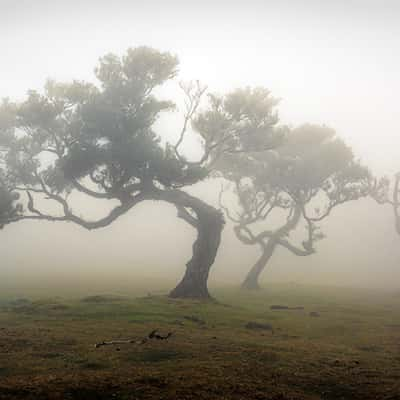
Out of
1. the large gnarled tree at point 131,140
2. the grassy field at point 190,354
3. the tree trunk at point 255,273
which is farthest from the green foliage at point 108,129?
the tree trunk at point 255,273

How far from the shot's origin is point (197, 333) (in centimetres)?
1942

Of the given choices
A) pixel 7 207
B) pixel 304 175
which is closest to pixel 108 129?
pixel 7 207

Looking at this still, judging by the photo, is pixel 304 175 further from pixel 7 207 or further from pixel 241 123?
pixel 7 207

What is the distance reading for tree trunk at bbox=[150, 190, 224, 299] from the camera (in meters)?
33.9

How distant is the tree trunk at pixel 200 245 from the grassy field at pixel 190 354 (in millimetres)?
6559

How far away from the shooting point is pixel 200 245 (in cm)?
3516

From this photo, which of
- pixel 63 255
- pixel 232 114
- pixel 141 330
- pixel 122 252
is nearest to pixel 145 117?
pixel 232 114

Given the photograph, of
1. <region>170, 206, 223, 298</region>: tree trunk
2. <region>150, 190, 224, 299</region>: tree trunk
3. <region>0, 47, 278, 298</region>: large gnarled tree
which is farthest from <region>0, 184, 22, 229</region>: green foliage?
<region>170, 206, 223, 298</region>: tree trunk

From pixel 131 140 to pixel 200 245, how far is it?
10.5 meters

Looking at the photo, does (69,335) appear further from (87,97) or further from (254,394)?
(87,97)

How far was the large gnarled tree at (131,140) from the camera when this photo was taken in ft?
114

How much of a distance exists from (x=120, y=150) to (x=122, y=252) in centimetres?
9499

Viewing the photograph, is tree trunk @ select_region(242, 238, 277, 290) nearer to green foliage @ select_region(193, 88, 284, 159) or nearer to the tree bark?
the tree bark

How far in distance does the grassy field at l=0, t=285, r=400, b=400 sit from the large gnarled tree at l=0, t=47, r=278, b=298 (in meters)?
10.7
